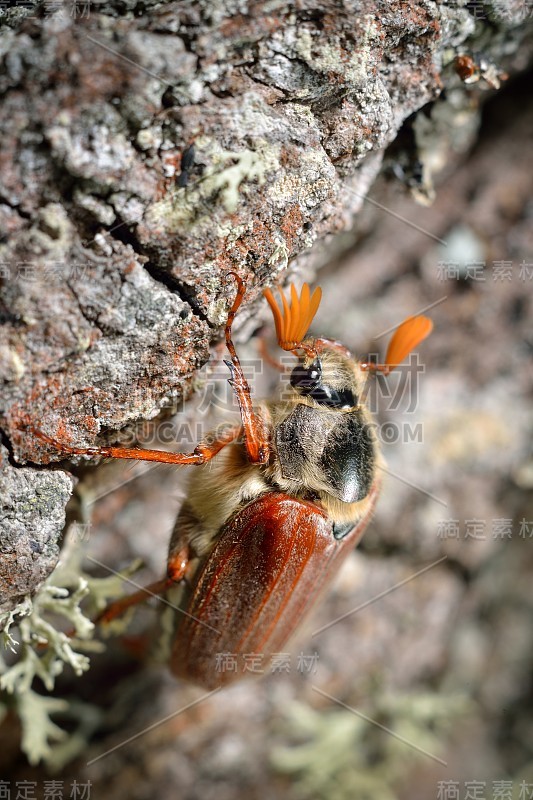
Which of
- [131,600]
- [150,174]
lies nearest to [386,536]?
[131,600]

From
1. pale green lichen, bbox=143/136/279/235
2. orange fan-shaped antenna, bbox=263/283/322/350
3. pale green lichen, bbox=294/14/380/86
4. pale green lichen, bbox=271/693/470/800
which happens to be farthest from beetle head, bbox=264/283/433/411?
pale green lichen, bbox=271/693/470/800

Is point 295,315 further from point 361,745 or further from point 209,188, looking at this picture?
point 361,745

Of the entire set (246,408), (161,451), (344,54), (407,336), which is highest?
(344,54)

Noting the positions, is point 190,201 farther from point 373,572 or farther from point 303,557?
point 373,572

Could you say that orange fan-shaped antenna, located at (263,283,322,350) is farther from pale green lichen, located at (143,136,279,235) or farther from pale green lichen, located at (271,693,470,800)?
pale green lichen, located at (271,693,470,800)

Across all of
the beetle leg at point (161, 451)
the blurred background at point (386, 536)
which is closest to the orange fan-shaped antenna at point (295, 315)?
the beetle leg at point (161, 451)
